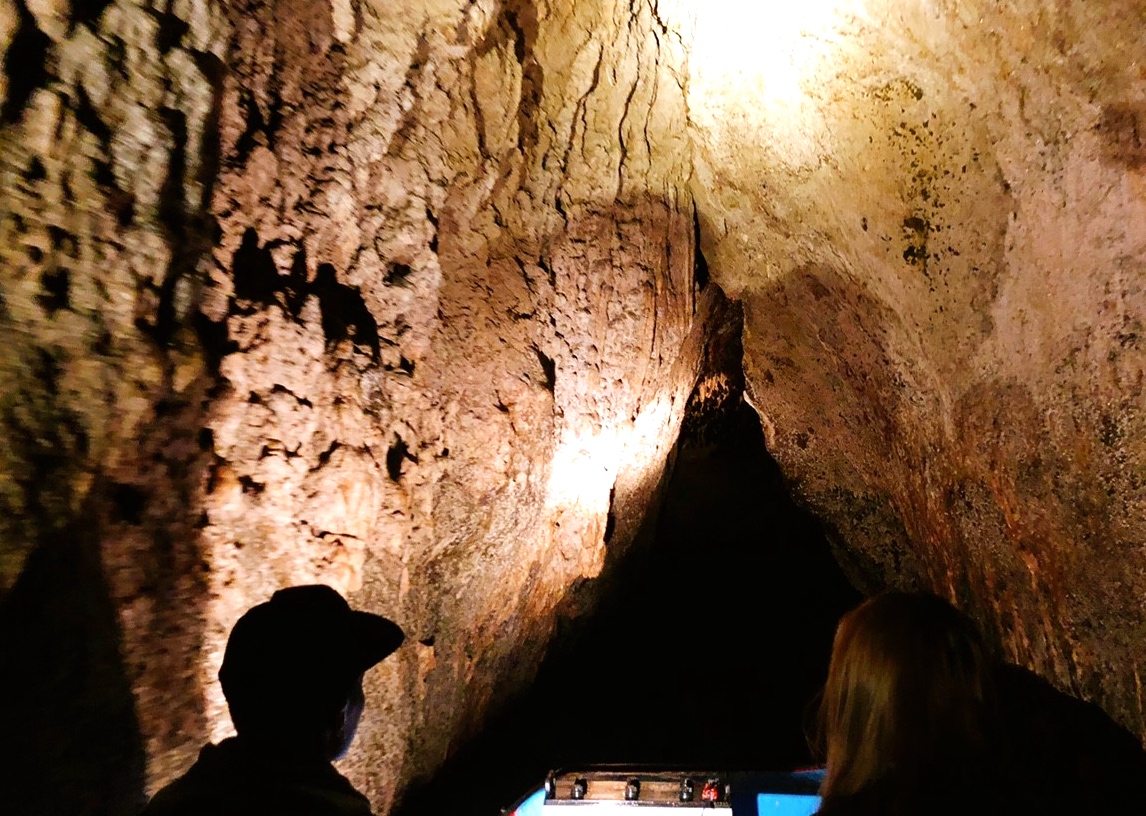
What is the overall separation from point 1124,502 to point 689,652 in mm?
6147

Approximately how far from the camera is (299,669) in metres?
1.20

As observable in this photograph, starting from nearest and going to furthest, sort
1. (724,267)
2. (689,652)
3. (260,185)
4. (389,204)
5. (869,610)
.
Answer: (869,610) < (260,185) < (389,204) < (724,267) < (689,652)

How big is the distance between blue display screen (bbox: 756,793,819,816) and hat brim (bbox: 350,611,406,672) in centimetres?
120

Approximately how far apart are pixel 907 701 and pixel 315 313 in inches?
80.7

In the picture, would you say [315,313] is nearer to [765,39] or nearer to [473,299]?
[473,299]

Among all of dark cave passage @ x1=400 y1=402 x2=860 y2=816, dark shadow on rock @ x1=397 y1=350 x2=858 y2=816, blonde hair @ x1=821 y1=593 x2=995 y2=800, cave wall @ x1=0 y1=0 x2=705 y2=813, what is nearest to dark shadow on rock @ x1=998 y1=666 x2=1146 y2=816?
Result: blonde hair @ x1=821 y1=593 x2=995 y2=800

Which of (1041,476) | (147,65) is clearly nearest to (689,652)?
(1041,476)

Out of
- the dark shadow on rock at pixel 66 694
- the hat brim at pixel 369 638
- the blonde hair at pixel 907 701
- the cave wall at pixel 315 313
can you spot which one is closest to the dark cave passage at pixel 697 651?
the cave wall at pixel 315 313

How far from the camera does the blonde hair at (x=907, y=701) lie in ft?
3.85

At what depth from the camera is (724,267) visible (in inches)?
182

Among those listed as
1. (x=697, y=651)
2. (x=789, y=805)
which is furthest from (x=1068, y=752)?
(x=697, y=651)

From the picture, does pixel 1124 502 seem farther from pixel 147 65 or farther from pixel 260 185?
pixel 147 65

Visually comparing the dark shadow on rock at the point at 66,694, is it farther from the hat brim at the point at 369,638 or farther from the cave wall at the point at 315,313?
the hat brim at the point at 369,638

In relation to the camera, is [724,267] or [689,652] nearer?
[724,267]
